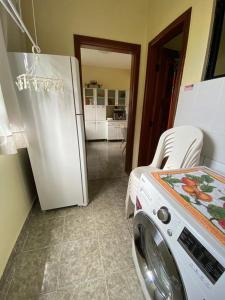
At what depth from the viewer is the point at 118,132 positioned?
5008mm

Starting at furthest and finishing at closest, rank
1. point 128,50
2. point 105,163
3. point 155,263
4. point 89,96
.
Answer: point 89,96, point 105,163, point 128,50, point 155,263

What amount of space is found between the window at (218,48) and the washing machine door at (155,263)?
1.16m

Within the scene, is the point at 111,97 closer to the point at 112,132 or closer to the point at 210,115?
the point at 112,132

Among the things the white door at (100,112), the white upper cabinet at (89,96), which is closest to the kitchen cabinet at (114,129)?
the white door at (100,112)

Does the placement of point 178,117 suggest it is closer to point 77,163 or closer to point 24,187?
point 77,163

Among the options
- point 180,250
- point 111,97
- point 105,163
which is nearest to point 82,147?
point 180,250

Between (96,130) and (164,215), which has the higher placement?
(164,215)

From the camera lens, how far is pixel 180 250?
18.7 inches

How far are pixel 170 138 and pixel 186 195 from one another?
84 cm

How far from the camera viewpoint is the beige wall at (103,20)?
58.3 inches

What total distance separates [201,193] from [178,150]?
63cm

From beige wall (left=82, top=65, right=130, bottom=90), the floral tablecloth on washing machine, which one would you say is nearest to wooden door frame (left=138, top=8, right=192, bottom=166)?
the floral tablecloth on washing machine

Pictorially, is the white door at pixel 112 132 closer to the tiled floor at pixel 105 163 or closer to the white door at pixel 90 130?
the white door at pixel 90 130

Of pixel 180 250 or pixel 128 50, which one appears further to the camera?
pixel 128 50
